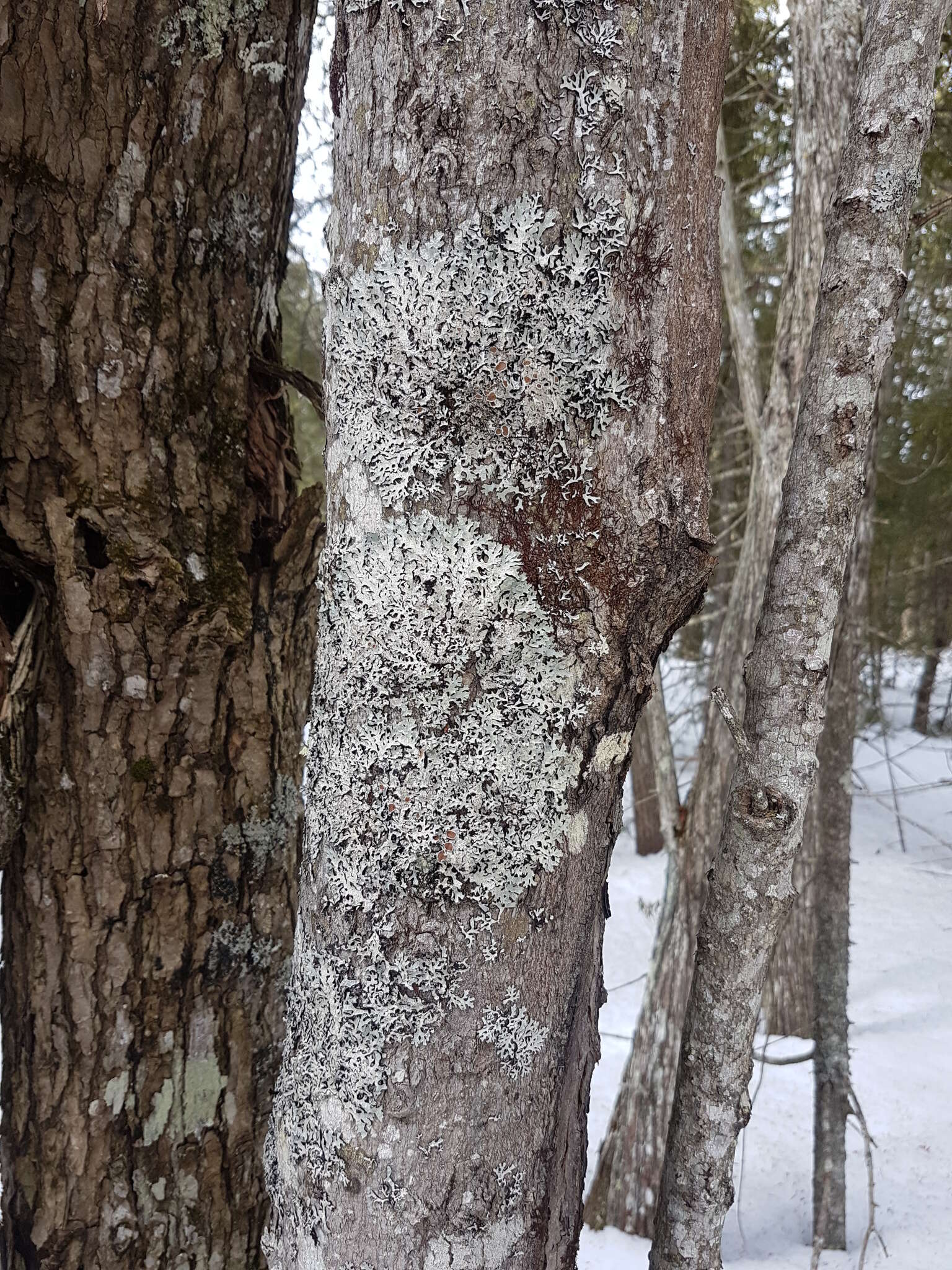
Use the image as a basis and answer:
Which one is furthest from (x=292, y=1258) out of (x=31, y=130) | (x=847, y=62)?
(x=847, y=62)

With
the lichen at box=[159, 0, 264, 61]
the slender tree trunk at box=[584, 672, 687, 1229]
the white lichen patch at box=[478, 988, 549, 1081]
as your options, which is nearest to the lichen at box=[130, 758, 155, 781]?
the white lichen patch at box=[478, 988, 549, 1081]

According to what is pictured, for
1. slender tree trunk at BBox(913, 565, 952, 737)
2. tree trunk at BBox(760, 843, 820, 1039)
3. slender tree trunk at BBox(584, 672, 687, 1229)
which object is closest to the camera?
slender tree trunk at BBox(584, 672, 687, 1229)

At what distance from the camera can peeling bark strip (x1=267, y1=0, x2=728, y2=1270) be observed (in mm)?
729

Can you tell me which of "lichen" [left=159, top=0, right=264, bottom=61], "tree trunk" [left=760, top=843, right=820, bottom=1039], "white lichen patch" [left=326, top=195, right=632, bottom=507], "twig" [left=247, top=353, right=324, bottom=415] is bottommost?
"tree trunk" [left=760, top=843, right=820, bottom=1039]

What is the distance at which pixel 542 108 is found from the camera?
72cm

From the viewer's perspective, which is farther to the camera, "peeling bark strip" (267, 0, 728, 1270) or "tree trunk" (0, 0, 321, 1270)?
"tree trunk" (0, 0, 321, 1270)

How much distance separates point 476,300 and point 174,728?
814mm

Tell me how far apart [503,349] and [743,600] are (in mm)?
2523

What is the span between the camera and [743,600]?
3076 mm

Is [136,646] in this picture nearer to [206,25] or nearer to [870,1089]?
[206,25]

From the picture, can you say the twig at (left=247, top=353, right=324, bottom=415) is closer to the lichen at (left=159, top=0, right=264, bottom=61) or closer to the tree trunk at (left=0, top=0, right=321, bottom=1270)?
A: the tree trunk at (left=0, top=0, right=321, bottom=1270)

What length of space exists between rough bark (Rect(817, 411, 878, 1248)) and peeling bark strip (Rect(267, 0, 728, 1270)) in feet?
6.29

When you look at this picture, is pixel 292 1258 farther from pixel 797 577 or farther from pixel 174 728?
pixel 797 577

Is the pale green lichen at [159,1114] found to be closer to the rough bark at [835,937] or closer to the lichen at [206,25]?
the lichen at [206,25]
